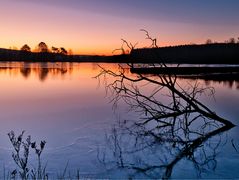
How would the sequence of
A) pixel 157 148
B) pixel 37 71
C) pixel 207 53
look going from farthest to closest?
pixel 207 53 < pixel 37 71 < pixel 157 148

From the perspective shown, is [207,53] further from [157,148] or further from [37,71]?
[157,148]

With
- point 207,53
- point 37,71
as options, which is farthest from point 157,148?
point 207,53

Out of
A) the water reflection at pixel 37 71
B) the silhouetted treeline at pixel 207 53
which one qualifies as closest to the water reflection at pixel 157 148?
the water reflection at pixel 37 71

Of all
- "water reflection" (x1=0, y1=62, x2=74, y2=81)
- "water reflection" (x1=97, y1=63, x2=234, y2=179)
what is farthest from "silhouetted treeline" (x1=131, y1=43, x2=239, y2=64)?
"water reflection" (x1=97, y1=63, x2=234, y2=179)

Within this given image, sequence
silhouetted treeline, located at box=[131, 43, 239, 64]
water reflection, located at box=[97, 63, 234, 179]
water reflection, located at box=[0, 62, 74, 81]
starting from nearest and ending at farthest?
water reflection, located at box=[97, 63, 234, 179] → water reflection, located at box=[0, 62, 74, 81] → silhouetted treeline, located at box=[131, 43, 239, 64]

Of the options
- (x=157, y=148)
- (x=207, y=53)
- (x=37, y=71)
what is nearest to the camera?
(x=157, y=148)

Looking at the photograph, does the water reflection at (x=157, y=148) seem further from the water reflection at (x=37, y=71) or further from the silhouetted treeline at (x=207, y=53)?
the silhouetted treeline at (x=207, y=53)

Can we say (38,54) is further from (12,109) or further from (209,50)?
(12,109)

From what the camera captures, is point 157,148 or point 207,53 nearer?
point 157,148

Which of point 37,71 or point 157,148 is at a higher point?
point 157,148

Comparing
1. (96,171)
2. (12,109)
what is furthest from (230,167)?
(12,109)

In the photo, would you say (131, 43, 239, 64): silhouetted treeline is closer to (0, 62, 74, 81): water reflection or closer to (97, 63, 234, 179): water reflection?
(0, 62, 74, 81): water reflection

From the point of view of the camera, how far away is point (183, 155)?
6.05m

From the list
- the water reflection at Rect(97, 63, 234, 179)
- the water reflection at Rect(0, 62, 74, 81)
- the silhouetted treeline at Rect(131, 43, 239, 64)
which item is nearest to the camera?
the water reflection at Rect(97, 63, 234, 179)
